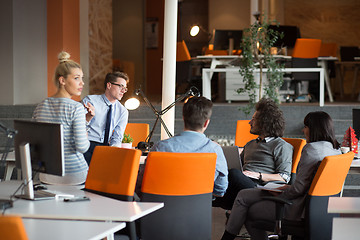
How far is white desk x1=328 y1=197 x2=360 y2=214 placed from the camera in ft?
8.86

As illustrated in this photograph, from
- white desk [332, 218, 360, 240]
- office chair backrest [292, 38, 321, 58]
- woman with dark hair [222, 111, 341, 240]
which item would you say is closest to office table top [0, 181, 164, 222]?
white desk [332, 218, 360, 240]

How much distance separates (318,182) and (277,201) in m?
0.28

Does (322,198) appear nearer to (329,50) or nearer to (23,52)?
(23,52)

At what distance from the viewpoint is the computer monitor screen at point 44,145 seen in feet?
9.52

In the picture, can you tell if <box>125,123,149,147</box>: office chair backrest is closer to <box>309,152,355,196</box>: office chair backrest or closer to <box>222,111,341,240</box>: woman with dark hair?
<box>222,111,341,240</box>: woman with dark hair

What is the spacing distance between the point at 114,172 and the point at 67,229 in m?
0.93

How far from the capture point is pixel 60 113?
356 centimetres

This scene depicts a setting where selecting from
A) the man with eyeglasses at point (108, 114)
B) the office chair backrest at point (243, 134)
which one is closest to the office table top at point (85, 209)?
the man with eyeglasses at point (108, 114)

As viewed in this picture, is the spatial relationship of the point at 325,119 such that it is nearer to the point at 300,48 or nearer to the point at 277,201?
the point at 277,201

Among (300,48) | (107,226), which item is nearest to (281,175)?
(107,226)

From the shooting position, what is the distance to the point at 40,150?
9.84 feet

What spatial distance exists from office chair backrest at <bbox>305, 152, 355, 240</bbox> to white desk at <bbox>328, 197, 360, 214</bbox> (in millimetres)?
411

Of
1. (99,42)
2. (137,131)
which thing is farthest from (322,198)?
(99,42)

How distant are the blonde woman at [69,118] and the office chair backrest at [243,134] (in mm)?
2418
